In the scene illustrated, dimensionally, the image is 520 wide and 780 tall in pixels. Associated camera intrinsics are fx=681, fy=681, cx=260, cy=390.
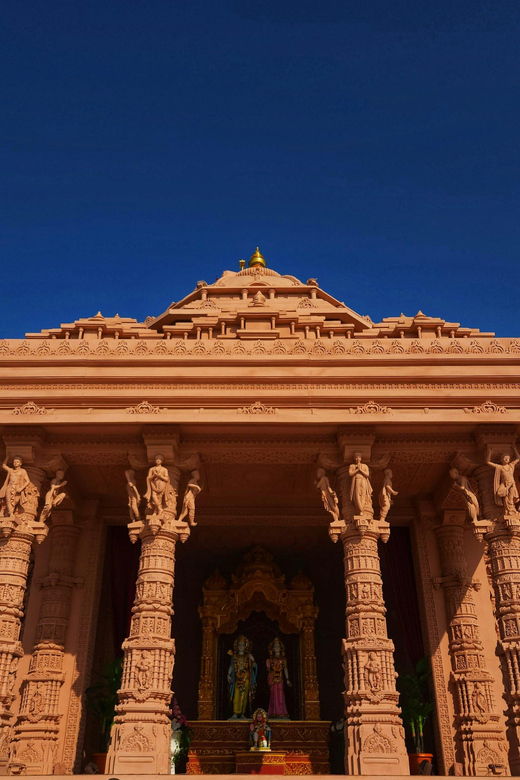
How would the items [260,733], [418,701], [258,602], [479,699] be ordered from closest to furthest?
[479,699], [418,701], [260,733], [258,602]

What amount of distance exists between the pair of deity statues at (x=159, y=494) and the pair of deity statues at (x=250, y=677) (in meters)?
5.42

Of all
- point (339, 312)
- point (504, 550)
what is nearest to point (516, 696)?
point (504, 550)

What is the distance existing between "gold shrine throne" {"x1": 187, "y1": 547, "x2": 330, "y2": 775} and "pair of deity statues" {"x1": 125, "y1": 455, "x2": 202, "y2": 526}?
4.87 meters

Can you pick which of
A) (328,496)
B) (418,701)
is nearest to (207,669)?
(418,701)

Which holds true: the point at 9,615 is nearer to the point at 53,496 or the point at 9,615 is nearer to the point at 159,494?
the point at 53,496

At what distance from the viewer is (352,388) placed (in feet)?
40.8

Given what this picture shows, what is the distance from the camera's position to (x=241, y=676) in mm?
15727

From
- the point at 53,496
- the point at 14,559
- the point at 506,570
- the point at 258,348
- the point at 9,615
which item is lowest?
the point at 9,615

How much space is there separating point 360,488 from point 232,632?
6609 millimetres

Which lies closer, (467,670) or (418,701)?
(467,670)

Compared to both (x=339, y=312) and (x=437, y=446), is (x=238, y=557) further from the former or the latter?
(x=339, y=312)

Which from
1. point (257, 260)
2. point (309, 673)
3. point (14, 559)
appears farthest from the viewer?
point (257, 260)

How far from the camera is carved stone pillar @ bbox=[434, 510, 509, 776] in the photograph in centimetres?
1256

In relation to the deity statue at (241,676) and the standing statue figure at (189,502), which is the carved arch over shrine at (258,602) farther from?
the standing statue figure at (189,502)
